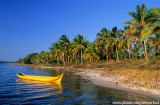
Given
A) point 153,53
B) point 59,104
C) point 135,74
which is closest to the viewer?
point 59,104

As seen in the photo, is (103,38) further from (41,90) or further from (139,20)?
→ (41,90)

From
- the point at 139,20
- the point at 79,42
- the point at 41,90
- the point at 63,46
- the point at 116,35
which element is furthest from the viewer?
the point at 63,46

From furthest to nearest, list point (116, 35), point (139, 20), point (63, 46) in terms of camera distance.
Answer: point (63, 46) → point (116, 35) → point (139, 20)

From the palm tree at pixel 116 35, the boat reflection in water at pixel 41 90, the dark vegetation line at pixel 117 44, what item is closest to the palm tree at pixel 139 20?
the dark vegetation line at pixel 117 44

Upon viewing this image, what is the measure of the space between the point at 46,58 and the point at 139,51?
54473 millimetres

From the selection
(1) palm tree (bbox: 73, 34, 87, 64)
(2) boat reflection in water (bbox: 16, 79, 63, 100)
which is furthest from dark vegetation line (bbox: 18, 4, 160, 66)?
(2) boat reflection in water (bbox: 16, 79, 63, 100)

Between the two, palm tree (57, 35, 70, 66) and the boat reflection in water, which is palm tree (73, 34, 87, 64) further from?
the boat reflection in water

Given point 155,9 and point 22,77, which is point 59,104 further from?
point 155,9

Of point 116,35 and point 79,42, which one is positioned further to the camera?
point 79,42

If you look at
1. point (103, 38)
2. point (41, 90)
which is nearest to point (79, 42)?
point (103, 38)

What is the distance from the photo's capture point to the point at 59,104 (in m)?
8.71

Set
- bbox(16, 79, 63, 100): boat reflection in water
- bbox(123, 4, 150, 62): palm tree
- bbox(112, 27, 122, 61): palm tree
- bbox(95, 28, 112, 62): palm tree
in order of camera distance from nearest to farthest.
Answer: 1. bbox(16, 79, 63, 100): boat reflection in water
2. bbox(123, 4, 150, 62): palm tree
3. bbox(112, 27, 122, 61): palm tree
4. bbox(95, 28, 112, 62): palm tree

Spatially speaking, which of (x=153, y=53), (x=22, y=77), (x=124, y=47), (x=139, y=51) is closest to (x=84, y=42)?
(x=124, y=47)

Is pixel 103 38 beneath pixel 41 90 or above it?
above
